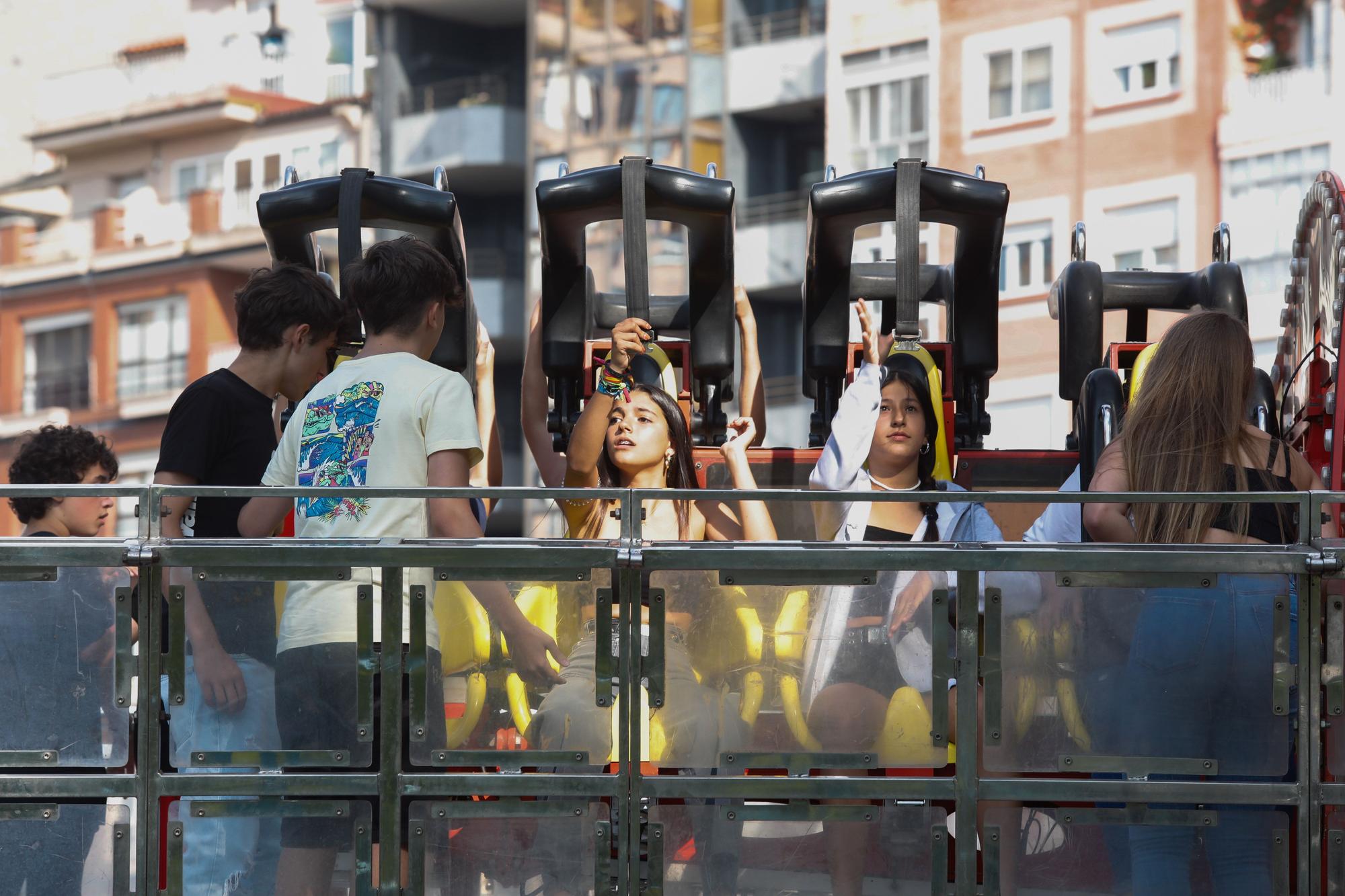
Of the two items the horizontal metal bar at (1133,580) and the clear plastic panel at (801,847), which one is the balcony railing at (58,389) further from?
the horizontal metal bar at (1133,580)

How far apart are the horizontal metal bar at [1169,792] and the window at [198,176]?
115 ft

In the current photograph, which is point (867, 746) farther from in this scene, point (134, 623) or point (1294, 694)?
point (134, 623)

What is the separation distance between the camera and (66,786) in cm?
422

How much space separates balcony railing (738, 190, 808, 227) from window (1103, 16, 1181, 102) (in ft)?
19.1

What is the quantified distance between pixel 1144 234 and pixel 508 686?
22.7 meters

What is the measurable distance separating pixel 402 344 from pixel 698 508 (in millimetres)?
934

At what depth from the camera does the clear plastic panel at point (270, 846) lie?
4.23 meters

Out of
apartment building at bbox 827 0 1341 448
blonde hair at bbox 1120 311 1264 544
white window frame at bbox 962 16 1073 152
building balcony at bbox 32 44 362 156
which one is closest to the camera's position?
blonde hair at bbox 1120 311 1264 544

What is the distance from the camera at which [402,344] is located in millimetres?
4891

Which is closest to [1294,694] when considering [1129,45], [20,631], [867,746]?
[867,746]

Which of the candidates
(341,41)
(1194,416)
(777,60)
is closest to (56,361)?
(341,41)

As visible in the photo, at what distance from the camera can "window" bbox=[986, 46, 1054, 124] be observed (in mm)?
26953

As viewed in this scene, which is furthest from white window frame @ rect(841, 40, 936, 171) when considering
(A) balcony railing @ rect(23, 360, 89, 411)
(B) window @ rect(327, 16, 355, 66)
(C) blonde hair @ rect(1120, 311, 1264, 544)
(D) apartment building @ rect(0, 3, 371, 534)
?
(C) blonde hair @ rect(1120, 311, 1264, 544)

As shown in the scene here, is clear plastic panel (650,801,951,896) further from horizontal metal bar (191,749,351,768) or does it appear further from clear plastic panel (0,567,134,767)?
clear plastic panel (0,567,134,767)
